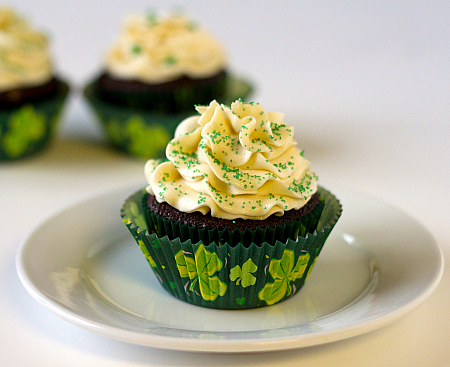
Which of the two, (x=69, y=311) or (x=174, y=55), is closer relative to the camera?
(x=69, y=311)

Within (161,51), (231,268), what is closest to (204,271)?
(231,268)

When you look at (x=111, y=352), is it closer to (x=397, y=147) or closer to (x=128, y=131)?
(x=128, y=131)

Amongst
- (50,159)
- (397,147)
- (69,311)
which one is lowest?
(50,159)

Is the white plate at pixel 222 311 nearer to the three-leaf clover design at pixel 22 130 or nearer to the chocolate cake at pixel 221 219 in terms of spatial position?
the chocolate cake at pixel 221 219

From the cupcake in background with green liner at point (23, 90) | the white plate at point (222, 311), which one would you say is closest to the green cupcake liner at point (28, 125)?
the cupcake in background with green liner at point (23, 90)

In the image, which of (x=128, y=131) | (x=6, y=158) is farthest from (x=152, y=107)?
(x=6, y=158)

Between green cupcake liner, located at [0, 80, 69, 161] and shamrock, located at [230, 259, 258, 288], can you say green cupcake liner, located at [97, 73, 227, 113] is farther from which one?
shamrock, located at [230, 259, 258, 288]

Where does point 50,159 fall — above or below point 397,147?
below

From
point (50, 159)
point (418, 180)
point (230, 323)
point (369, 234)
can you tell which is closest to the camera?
point (230, 323)
